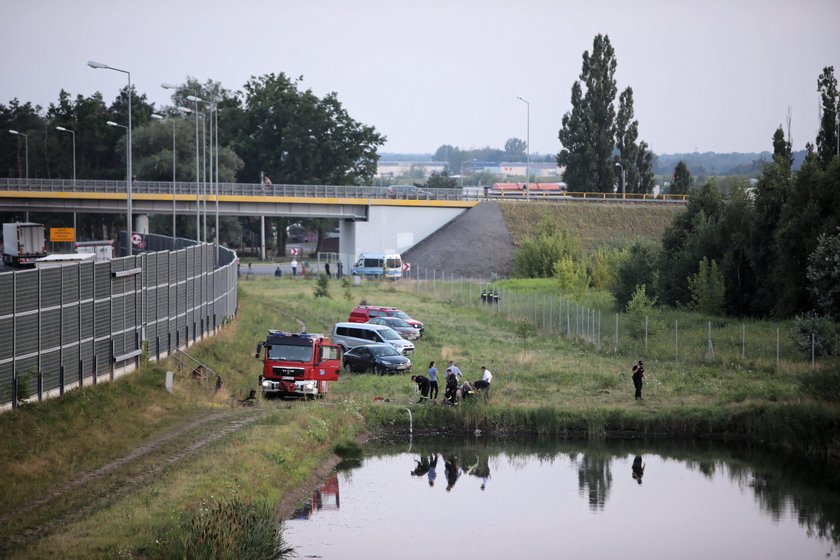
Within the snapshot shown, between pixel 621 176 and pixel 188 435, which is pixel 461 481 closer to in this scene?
pixel 188 435

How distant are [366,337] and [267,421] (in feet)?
58.4

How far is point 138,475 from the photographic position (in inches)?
1014

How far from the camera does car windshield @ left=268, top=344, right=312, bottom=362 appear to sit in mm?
39125

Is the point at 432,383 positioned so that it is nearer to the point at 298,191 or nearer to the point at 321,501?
the point at 321,501

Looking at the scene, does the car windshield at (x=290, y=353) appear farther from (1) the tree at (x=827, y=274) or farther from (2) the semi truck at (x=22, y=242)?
(2) the semi truck at (x=22, y=242)

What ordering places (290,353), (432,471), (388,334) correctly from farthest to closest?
(388,334)
(290,353)
(432,471)

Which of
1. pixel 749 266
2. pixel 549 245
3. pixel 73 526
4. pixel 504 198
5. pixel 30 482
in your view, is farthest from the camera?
pixel 504 198

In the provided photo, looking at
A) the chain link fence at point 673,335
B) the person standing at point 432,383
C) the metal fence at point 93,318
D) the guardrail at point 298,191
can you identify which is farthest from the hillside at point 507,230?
the person standing at point 432,383

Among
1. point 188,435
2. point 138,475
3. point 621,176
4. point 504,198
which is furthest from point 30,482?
point 621,176

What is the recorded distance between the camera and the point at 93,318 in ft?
108

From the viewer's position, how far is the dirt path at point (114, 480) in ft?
69.7

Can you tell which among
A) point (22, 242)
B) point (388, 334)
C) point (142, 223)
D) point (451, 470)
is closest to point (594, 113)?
point (142, 223)

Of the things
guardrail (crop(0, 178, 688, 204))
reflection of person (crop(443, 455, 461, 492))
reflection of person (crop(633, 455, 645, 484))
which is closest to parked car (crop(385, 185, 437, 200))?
guardrail (crop(0, 178, 688, 204))

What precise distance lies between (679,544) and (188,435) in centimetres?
1279
